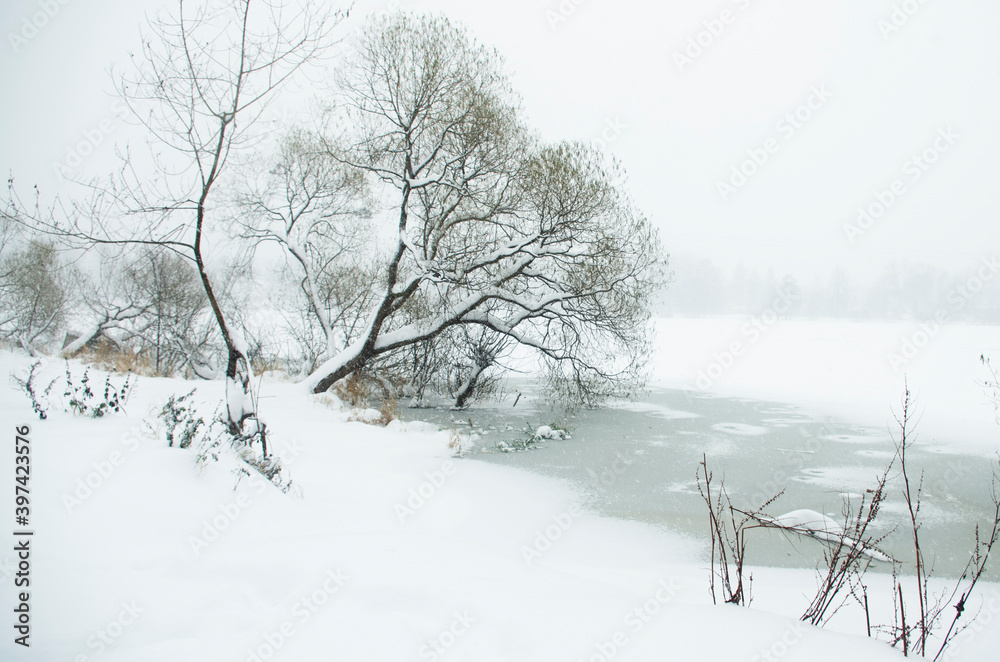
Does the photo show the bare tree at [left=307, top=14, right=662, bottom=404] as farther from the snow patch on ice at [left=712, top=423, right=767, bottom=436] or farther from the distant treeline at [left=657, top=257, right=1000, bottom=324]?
the distant treeline at [left=657, top=257, right=1000, bottom=324]

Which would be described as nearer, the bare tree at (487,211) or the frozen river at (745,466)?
the frozen river at (745,466)

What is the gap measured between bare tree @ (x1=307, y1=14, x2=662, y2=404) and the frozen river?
208cm

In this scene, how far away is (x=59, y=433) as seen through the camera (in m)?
3.88

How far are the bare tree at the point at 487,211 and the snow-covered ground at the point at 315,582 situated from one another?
6969mm

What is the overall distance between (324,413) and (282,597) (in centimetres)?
770

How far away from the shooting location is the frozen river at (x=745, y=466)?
5771 millimetres

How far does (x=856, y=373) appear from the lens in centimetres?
2055

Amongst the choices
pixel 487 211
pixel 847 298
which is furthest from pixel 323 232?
pixel 847 298

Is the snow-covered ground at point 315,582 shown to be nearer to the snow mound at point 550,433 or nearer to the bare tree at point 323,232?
the snow mound at point 550,433

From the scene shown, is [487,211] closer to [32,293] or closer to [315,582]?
[315,582]

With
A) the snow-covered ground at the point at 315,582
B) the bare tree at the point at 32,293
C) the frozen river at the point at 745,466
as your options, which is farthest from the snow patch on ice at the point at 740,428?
the bare tree at the point at 32,293

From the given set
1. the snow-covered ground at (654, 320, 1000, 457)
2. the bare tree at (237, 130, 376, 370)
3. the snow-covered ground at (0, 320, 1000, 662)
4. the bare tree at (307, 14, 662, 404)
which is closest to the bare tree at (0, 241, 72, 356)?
the bare tree at (237, 130, 376, 370)

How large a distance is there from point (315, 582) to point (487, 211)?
36.2 feet

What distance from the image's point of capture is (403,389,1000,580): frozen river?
18.9ft
